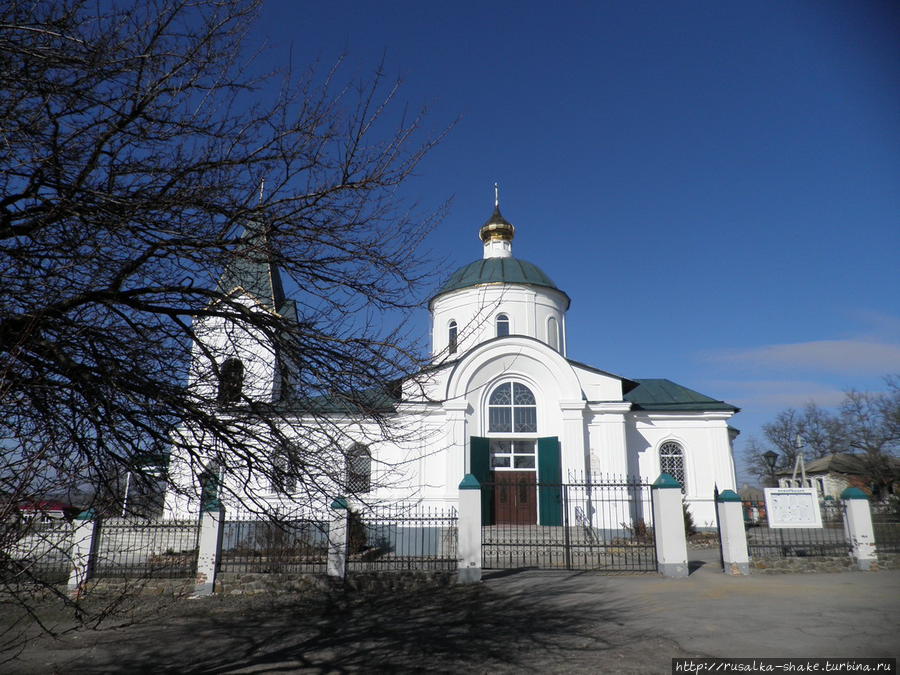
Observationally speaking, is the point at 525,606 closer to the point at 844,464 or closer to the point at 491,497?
the point at 491,497

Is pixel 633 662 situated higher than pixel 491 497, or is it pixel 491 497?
pixel 491 497

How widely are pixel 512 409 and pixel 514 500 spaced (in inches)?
109

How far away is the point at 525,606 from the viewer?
897 centimetres

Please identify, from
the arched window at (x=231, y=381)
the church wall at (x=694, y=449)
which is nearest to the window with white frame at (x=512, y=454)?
the church wall at (x=694, y=449)

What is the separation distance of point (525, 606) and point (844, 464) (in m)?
48.1

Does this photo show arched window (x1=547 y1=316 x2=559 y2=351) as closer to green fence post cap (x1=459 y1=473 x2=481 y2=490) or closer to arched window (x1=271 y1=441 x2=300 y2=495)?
green fence post cap (x1=459 y1=473 x2=481 y2=490)

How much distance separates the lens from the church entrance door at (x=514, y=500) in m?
17.3

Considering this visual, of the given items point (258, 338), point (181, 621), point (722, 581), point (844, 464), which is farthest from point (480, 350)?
point (844, 464)

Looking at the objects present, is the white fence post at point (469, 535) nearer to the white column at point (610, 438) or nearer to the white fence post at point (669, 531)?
the white fence post at point (669, 531)

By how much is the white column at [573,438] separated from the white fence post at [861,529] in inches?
272

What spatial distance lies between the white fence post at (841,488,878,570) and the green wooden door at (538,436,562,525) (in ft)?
22.7

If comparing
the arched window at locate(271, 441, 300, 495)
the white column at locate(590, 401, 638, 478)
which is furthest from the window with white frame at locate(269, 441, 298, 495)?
the white column at locate(590, 401, 638, 478)

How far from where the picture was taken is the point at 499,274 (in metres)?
22.5

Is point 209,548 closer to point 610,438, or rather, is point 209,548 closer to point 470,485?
point 470,485
